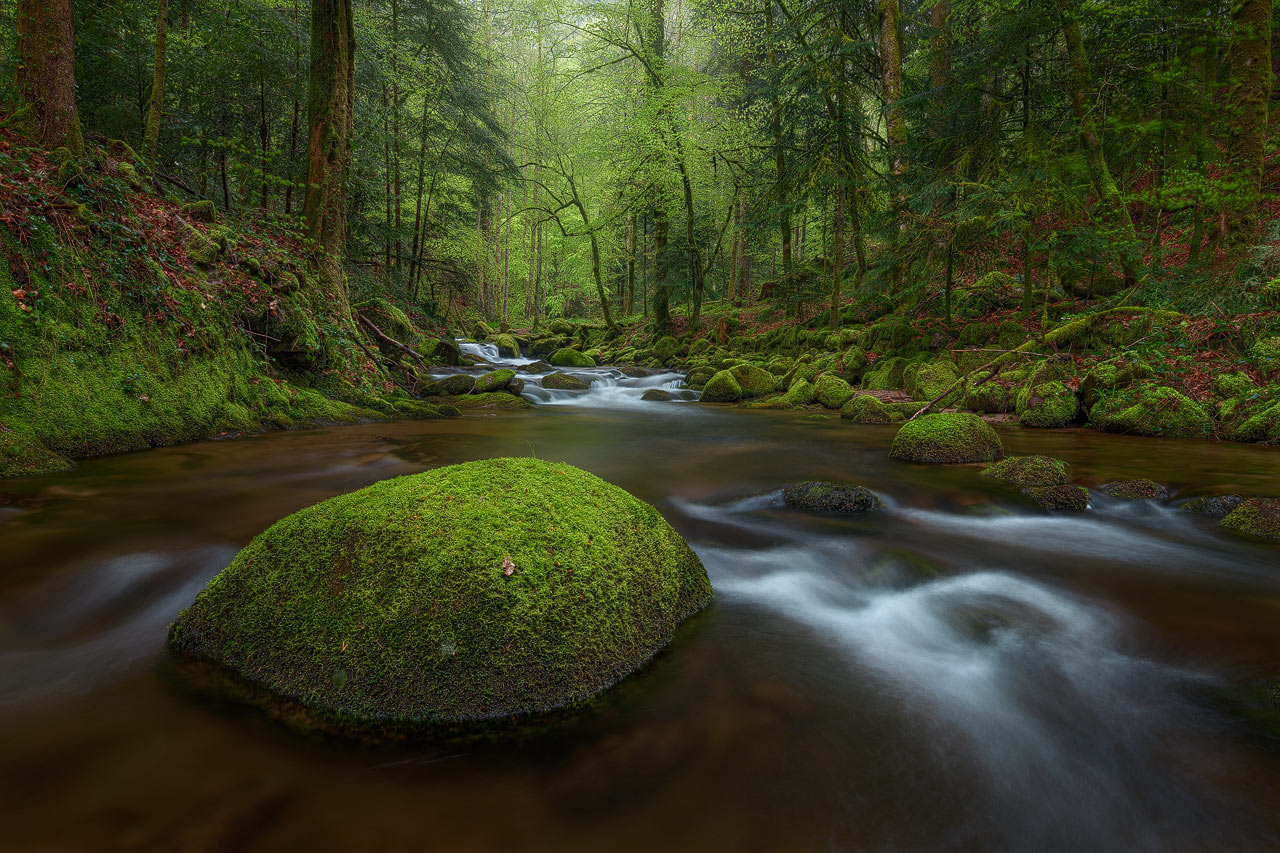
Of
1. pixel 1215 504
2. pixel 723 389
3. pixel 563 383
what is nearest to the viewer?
pixel 1215 504

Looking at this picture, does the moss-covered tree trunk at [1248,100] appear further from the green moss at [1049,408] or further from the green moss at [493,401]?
the green moss at [493,401]

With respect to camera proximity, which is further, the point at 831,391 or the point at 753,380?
the point at 753,380

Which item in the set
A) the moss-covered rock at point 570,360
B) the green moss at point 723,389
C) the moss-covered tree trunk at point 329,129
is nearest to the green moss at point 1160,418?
the green moss at point 723,389

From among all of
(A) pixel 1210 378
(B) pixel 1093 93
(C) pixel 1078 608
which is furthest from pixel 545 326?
(C) pixel 1078 608

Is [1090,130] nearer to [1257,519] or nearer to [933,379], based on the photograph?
[933,379]

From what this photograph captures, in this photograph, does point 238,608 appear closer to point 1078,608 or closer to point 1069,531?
Answer: point 1078,608

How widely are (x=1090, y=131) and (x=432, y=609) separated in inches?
483

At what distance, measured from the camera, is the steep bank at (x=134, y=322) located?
484cm

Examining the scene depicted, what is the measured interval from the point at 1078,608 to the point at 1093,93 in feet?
34.1

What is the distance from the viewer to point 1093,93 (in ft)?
31.0

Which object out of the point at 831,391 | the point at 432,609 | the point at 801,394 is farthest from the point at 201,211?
the point at 831,391

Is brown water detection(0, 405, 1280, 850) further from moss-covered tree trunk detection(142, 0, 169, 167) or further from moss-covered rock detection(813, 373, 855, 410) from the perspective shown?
moss-covered rock detection(813, 373, 855, 410)

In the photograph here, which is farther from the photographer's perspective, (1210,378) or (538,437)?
(538,437)

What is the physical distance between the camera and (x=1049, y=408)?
8883 millimetres
